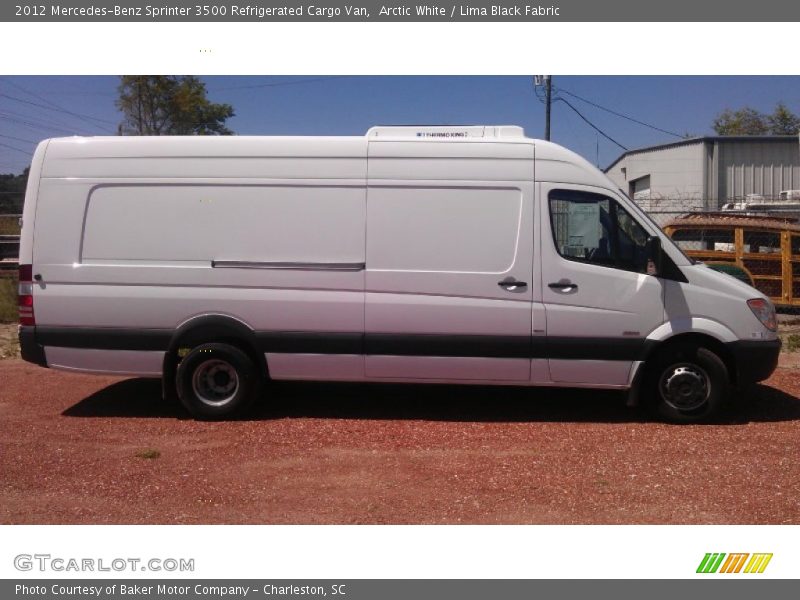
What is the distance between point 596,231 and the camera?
6.75 meters

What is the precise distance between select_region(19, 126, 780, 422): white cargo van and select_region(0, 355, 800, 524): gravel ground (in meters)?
0.48

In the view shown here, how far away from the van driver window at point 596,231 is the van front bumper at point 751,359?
1091 mm

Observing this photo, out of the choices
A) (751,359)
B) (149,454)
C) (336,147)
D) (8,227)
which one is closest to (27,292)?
(149,454)

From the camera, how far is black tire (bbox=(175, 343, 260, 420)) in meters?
6.88

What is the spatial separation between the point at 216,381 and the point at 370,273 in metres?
1.76

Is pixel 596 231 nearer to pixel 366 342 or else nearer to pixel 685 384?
pixel 685 384

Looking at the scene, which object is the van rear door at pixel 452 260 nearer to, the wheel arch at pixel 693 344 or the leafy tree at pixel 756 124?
the wheel arch at pixel 693 344

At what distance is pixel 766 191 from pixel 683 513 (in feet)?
71.5

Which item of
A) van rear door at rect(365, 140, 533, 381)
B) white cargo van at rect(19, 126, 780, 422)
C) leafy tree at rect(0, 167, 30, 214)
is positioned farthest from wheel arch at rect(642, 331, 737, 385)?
leafy tree at rect(0, 167, 30, 214)

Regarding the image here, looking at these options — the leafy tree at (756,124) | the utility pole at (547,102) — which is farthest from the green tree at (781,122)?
the utility pole at (547,102)

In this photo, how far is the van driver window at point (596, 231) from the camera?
22.0 feet

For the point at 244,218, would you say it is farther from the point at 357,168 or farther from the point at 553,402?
the point at 553,402

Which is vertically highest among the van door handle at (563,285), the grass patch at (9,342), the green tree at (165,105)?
the green tree at (165,105)

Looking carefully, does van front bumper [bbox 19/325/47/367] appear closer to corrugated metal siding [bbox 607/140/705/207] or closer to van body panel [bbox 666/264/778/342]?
van body panel [bbox 666/264/778/342]
